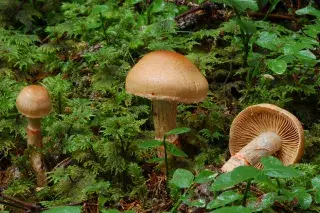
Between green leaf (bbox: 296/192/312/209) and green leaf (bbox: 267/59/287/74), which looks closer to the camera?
green leaf (bbox: 296/192/312/209)

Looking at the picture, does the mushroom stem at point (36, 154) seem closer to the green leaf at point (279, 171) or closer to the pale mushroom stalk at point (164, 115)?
the pale mushroom stalk at point (164, 115)

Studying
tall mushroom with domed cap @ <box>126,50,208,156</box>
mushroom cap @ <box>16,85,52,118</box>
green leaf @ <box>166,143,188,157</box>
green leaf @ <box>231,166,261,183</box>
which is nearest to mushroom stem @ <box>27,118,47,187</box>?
mushroom cap @ <box>16,85,52,118</box>

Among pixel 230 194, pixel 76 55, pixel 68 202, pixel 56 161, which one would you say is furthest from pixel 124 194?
pixel 76 55

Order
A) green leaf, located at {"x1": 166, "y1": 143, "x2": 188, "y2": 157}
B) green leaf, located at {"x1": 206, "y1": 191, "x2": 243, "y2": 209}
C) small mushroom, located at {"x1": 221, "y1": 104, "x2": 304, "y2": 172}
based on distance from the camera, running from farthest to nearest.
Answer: small mushroom, located at {"x1": 221, "y1": 104, "x2": 304, "y2": 172}
green leaf, located at {"x1": 166, "y1": 143, "x2": 188, "y2": 157}
green leaf, located at {"x1": 206, "y1": 191, "x2": 243, "y2": 209}

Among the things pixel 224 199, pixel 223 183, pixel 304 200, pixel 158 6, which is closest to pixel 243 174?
pixel 223 183

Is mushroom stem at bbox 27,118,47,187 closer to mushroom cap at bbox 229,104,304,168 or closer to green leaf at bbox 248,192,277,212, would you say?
mushroom cap at bbox 229,104,304,168

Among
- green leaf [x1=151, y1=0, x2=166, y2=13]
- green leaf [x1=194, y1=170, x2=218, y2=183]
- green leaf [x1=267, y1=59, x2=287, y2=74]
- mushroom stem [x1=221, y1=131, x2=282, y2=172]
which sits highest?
green leaf [x1=151, y1=0, x2=166, y2=13]

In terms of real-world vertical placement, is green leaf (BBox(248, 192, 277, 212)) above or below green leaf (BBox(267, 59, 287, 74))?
below

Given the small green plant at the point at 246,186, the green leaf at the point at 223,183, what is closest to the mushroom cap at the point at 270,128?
the small green plant at the point at 246,186
